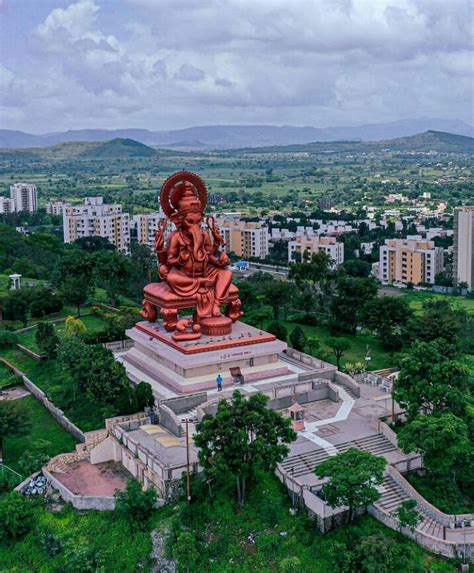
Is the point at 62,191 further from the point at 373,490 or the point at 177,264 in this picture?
the point at 373,490

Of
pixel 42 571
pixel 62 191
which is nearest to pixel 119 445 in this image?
pixel 42 571

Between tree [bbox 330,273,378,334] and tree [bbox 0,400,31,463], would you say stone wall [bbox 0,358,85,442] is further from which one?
tree [bbox 330,273,378,334]

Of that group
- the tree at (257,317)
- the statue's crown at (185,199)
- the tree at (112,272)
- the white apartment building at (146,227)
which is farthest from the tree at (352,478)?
the white apartment building at (146,227)

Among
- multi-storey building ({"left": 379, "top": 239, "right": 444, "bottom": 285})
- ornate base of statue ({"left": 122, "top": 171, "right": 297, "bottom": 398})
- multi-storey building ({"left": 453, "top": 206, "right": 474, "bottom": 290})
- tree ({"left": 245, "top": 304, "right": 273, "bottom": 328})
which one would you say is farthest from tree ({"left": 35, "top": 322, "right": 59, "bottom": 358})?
multi-storey building ({"left": 379, "top": 239, "right": 444, "bottom": 285})

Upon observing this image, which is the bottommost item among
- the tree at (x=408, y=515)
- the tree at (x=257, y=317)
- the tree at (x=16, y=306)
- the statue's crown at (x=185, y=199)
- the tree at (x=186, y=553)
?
the tree at (x=186, y=553)

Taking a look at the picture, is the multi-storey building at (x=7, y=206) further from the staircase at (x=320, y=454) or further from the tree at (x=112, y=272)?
the staircase at (x=320, y=454)

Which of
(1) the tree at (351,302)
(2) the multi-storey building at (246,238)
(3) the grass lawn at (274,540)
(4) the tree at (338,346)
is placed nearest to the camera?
(3) the grass lawn at (274,540)
